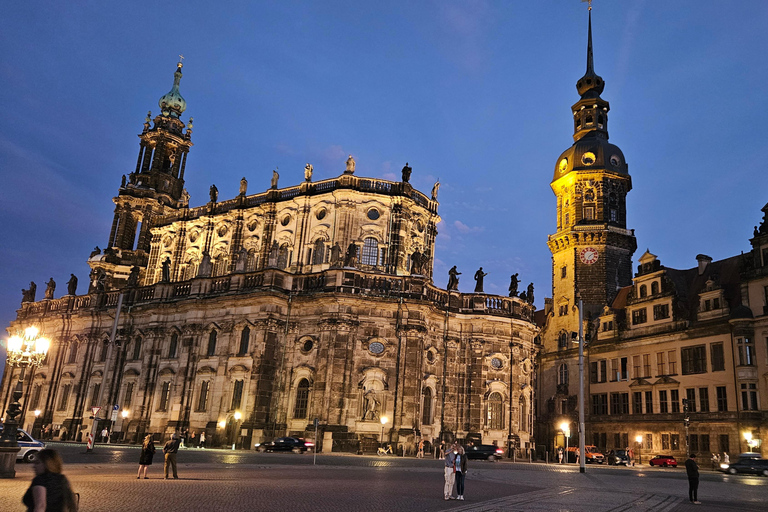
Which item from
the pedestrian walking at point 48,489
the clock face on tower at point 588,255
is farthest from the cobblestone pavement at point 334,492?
the clock face on tower at point 588,255

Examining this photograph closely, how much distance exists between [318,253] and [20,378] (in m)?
31.8

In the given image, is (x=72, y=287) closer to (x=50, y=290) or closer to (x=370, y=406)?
(x=50, y=290)

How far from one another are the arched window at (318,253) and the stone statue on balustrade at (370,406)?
12.4 m

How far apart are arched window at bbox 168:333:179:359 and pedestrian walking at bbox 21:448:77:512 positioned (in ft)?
148

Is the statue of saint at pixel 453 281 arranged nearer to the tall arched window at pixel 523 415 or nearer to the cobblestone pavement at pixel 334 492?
the tall arched window at pixel 523 415

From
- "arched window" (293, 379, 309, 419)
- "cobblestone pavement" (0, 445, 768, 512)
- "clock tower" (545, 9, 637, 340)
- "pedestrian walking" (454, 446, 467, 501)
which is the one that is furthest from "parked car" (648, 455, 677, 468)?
"pedestrian walking" (454, 446, 467, 501)

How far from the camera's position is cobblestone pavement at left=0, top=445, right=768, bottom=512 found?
1398 centimetres

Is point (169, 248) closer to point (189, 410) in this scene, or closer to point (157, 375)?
point (157, 375)

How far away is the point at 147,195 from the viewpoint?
225 feet

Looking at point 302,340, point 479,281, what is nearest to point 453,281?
point 479,281

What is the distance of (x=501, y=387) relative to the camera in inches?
1907

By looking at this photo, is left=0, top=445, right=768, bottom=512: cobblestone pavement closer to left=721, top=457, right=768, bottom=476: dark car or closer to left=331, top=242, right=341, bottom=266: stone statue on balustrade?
left=721, top=457, right=768, bottom=476: dark car

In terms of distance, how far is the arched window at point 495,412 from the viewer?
157 ft

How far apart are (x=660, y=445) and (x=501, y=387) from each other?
1523 centimetres
